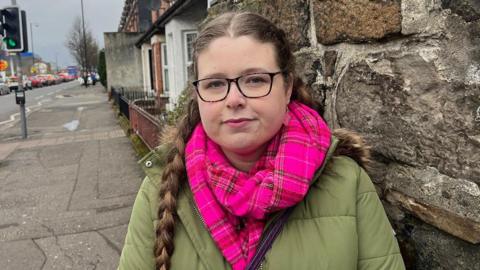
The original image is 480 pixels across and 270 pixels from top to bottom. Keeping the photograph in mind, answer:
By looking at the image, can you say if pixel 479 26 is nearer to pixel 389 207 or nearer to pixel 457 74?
pixel 457 74

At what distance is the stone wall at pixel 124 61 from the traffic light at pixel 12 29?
1032 centimetres

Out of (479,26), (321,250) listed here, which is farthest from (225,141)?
(479,26)

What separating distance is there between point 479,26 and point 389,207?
78 cm

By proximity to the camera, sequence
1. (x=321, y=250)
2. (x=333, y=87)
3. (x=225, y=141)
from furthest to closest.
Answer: (x=333, y=87) → (x=225, y=141) → (x=321, y=250)

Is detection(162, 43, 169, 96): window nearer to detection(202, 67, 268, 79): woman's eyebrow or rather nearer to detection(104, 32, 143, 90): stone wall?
detection(104, 32, 143, 90): stone wall

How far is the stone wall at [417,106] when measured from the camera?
1272 millimetres

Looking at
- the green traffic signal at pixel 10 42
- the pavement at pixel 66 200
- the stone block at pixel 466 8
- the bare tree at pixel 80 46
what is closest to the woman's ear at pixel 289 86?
the stone block at pixel 466 8

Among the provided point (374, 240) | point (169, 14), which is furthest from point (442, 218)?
point (169, 14)

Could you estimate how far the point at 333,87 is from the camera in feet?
6.25

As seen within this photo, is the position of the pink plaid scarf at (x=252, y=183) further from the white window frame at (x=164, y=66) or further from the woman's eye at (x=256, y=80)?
the white window frame at (x=164, y=66)

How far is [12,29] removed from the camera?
11469 mm

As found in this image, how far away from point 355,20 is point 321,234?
853mm

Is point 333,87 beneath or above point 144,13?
beneath

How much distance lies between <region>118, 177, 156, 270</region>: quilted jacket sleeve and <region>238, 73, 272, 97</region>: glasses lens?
1.69 feet
